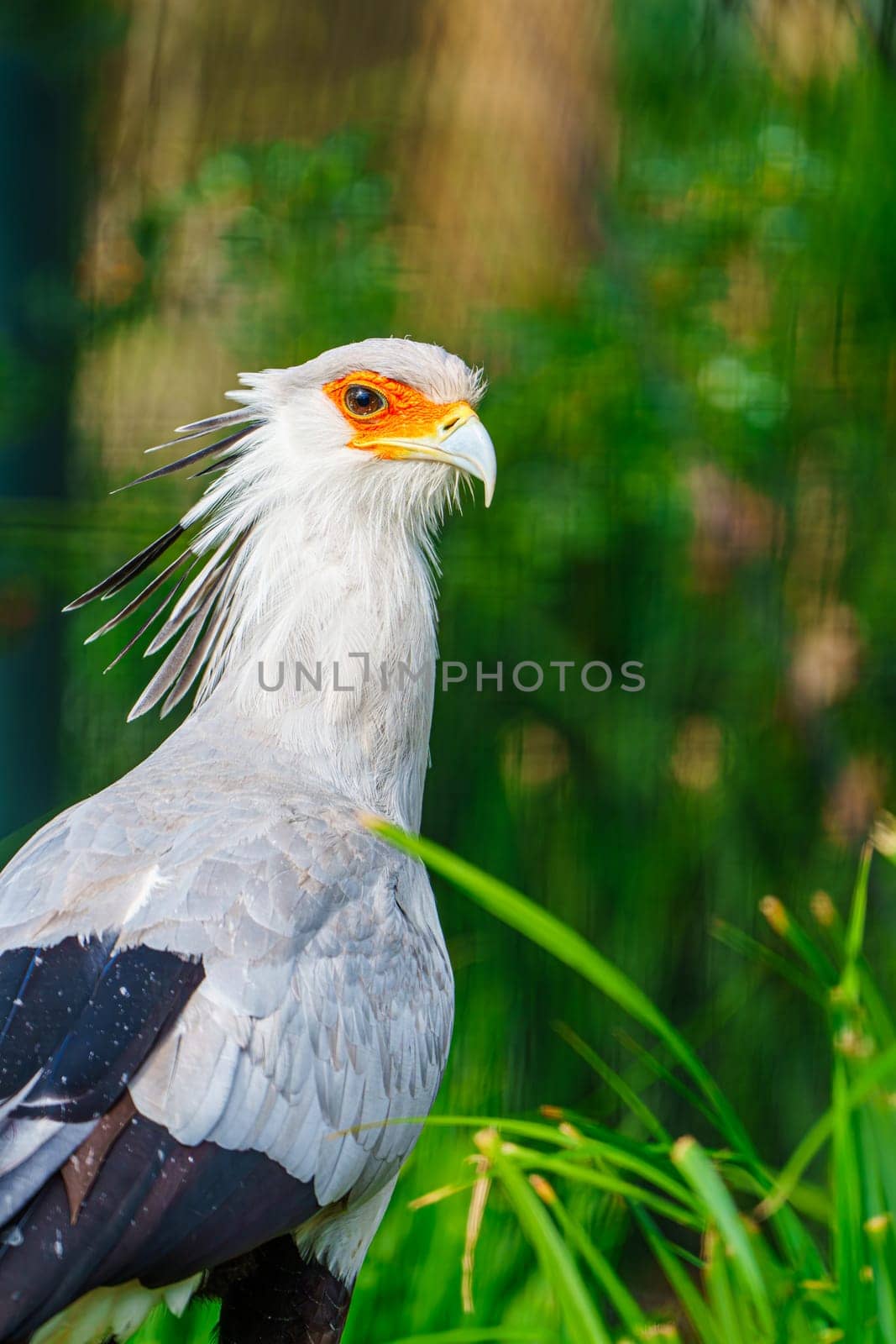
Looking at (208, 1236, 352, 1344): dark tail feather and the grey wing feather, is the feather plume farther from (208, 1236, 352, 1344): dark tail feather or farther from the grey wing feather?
(208, 1236, 352, 1344): dark tail feather

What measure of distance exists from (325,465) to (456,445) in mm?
174

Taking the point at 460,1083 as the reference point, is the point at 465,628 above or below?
above

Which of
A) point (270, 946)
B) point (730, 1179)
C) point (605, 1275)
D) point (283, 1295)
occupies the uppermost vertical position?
point (270, 946)

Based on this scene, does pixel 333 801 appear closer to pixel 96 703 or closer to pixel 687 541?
pixel 96 703

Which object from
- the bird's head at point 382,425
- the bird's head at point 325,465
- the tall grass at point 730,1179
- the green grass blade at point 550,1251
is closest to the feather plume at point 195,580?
the bird's head at point 325,465

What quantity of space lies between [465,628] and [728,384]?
68 centimetres

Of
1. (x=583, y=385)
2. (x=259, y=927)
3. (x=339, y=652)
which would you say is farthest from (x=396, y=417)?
(x=583, y=385)

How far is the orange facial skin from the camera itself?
5.06ft

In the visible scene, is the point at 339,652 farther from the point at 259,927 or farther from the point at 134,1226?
the point at 134,1226

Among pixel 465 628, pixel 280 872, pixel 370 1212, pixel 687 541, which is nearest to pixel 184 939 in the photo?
pixel 280 872

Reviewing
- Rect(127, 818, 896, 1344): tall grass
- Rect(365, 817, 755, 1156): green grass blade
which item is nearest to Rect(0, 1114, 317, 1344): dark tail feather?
Rect(127, 818, 896, 1344): tall grass

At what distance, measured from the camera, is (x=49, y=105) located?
1.97 meters

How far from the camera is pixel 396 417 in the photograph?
156 cm

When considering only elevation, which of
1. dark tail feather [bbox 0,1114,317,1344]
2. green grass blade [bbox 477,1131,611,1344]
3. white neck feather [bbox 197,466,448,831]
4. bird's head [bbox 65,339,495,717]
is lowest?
dark tail feather [bbox 0,1114,317,1344]
